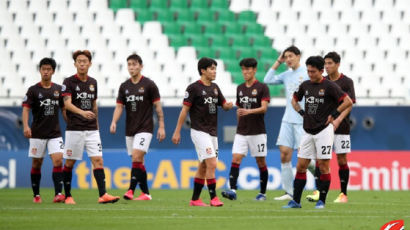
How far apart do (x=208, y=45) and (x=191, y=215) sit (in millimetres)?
12479

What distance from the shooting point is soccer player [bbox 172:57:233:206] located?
34.4 feet

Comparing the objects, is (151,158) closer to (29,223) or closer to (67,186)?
(67,186)

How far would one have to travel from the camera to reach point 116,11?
21578mm

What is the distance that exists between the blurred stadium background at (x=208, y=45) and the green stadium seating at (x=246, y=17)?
3 centimetres

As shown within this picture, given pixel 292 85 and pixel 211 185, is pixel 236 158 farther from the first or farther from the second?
pixel 211 185

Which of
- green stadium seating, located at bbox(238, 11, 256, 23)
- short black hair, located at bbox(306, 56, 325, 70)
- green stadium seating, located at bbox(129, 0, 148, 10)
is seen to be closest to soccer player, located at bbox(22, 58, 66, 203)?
short black hair, located at bbox(306, 56, 325, 70)

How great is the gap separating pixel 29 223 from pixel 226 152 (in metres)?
9.27

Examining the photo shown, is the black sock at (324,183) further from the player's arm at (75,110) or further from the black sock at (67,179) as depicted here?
the black sock at (67,179)

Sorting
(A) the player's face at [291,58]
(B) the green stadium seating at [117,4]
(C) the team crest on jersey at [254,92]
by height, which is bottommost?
(C) the team crest on jersey at [254,92]

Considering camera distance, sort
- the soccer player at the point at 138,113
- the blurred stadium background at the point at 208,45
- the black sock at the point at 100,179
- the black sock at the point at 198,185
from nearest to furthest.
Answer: the black sock at the point at 198,185 → the black sock at the point at 100,179 → the soccer player at the point at 138,113 → the blurred stadium background at the point at 208,45

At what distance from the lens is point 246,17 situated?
875 inches

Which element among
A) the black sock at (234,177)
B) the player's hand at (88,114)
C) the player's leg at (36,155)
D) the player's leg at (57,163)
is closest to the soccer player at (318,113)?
the black sock at (234,177)

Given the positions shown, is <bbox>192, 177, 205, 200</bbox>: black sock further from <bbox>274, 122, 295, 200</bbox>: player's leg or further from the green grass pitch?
<bbox>274, 122, 295, 200</bbox>: player's leg

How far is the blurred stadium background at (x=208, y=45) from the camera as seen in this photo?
1894 centimetres
